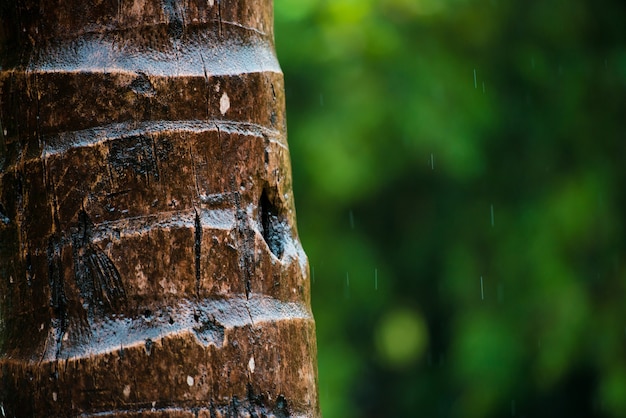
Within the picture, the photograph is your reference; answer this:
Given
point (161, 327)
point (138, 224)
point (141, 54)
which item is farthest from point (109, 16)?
point (161, 327)

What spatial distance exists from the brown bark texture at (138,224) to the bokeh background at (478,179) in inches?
209

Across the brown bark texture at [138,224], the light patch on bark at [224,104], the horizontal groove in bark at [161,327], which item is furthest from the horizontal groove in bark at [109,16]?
the horizontal groove in bark at [161,327]

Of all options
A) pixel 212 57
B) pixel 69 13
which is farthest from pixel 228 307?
pixel 69 13

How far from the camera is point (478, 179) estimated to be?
9000mm

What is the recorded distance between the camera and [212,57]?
1793 mm

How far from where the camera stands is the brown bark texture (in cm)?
167

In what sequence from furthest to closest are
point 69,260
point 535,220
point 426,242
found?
point 426,242, point 535,220, point 69,260

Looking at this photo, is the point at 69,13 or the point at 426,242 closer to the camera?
the point at 69,13

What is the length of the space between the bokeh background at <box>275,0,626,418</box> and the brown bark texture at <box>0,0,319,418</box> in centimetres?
532

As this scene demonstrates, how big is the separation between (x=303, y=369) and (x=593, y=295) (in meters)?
6.36

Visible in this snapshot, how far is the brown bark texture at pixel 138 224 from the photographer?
5.49 ft

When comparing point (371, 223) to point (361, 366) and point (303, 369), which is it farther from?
point (303, 369)

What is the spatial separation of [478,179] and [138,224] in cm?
753

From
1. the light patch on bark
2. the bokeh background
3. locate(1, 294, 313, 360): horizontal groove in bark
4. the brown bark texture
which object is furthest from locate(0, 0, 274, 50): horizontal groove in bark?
the bokeh background
